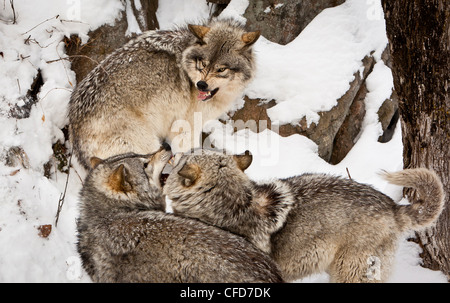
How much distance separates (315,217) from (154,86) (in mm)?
3394

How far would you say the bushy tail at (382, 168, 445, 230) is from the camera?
4.37 metres

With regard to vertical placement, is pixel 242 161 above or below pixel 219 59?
below

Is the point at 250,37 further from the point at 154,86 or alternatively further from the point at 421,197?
the point at 421,197

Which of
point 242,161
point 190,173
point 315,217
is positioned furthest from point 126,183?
point 315,217

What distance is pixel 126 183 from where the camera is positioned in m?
4.57

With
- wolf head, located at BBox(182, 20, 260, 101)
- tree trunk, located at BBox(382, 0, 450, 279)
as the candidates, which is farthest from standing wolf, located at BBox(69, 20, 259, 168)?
tree trunk, located at BBox(382, 0, 450, 279)

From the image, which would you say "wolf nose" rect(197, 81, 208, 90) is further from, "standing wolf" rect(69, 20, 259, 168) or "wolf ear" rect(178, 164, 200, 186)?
"wolf ear" rect(178, 164, 200, 186)

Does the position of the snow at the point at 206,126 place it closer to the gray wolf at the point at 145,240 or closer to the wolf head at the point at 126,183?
the gray wolf at the point at 145,240

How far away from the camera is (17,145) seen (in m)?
6.14

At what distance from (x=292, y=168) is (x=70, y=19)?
4.67 metres

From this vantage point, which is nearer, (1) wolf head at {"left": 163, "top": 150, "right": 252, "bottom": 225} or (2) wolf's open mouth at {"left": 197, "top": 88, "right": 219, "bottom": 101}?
(1) wolf head at {"left": 163, "top": 150, "right": 252, "bottom": 225}

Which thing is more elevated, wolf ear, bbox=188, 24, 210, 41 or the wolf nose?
wolf ear, bbox=188, 24, 210, 41

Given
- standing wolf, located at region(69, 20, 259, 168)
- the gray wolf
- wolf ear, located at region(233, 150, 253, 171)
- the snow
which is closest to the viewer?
the gray wolf

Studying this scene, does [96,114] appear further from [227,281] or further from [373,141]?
[373,141]
